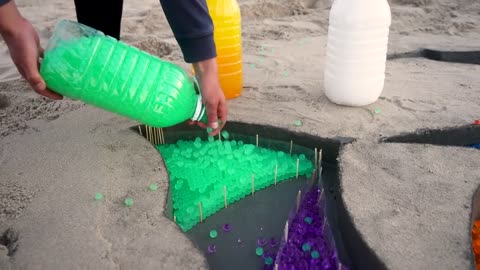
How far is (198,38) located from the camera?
1.23m

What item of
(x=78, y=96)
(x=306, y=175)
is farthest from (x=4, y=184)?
(x=306, y=175)

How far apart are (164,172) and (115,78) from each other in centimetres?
37

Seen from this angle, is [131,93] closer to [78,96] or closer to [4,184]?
[78,96]

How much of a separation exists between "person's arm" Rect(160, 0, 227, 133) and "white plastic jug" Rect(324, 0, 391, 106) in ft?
2.47

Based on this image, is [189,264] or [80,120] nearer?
[189,264]

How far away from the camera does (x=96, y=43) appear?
1.30 m

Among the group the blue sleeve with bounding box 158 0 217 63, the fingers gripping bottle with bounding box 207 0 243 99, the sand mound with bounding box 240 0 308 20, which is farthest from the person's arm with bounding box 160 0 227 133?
the sand mound with bounding box 240 0 308 20

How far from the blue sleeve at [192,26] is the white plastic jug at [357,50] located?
2.53 feet

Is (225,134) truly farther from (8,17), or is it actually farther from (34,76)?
(8,17)

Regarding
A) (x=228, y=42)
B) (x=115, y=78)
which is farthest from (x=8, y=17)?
(x=228, y=42)

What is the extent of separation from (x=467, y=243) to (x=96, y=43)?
1223mm

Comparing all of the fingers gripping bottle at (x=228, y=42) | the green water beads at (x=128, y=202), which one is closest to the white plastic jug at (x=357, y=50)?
the fingers gripping bottle at (x=228, y=42)

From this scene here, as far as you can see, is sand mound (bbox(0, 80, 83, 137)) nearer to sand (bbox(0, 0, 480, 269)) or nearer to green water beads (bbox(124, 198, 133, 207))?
sand (bbox(0, 0, 480, 269))

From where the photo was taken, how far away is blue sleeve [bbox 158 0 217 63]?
1196 mm
